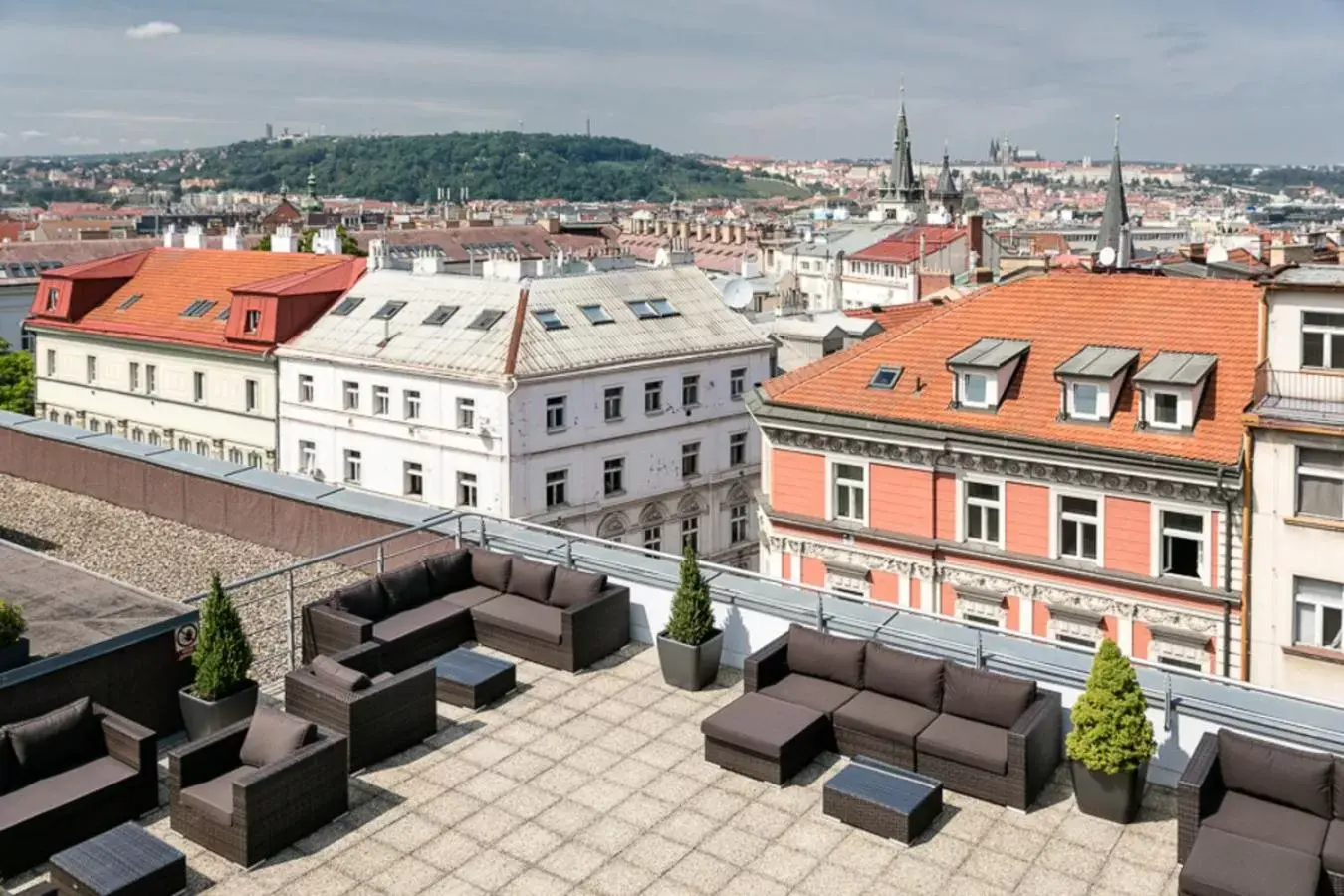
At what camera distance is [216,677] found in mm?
12562

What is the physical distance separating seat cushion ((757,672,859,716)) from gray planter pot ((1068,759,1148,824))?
2.32 meters

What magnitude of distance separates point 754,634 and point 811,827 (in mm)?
3401

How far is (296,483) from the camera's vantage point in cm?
2155

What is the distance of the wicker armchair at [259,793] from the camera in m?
10.5

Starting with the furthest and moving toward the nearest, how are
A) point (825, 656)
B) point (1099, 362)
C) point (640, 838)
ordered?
point (1099, 362)
point (825, 656)
point (640, 838)

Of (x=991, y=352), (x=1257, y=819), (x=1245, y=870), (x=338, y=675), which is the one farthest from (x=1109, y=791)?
(x=991, y=352)

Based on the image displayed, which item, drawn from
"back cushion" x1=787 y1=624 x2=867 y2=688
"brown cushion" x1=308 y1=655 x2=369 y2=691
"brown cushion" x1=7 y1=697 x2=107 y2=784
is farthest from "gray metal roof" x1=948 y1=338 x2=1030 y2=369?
"brown cushion" x1=7 y1=697 x2=107 y2=784

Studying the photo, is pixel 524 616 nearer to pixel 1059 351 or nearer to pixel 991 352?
pixel 991 352

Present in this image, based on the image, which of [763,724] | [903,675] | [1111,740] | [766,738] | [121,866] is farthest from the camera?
[903,675]

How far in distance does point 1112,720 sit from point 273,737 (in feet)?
23.3

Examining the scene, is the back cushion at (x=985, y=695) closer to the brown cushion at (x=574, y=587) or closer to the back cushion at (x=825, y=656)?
the back cushion at (x=825, y=656)

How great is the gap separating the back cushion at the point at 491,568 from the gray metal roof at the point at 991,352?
14397 mm

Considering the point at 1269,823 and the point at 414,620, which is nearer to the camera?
the point at 1269,823

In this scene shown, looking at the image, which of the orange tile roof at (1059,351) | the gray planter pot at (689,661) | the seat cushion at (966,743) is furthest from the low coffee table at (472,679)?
the orange tile roof at (1059,351)
